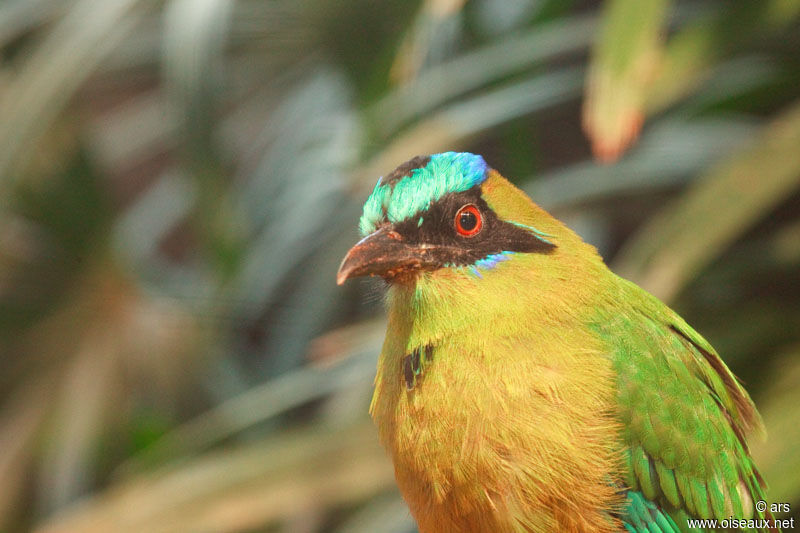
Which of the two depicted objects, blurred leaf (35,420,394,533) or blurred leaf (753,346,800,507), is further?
blurred leaf (35,420,394,533)

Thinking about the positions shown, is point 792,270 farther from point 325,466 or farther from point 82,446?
point 82,446

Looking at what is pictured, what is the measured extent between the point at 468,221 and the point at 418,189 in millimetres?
110

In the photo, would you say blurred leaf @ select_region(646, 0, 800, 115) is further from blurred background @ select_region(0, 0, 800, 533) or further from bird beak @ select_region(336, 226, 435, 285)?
bird beak @ select_region(336, 226, 435, 285)

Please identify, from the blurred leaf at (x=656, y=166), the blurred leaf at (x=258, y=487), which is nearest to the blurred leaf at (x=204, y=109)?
the blurred leaf at (x=258, y=487)

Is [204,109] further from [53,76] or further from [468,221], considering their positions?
[468,221]

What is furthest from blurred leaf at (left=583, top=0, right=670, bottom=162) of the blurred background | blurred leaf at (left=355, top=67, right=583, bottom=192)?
blurred leaf at (left=355, top=67, right=583, bottom=192)

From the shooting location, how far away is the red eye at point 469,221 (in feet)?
5.25

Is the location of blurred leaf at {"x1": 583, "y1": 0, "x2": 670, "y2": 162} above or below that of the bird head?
above

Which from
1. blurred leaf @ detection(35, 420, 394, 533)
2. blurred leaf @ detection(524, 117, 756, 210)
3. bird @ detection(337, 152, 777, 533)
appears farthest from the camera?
blurred leaf @ detection(524, 117, 756, 210)

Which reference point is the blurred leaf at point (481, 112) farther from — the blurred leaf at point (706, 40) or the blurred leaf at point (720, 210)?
the blurred leaf at point (720, 210)

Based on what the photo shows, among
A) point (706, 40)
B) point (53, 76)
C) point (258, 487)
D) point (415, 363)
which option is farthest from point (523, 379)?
point (53, 76)

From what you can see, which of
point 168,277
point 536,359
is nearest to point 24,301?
point 168,277

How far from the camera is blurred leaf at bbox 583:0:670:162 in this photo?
208 cm

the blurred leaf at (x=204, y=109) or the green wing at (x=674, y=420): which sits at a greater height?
the blurred leaf at (x=204, y=109)
